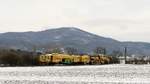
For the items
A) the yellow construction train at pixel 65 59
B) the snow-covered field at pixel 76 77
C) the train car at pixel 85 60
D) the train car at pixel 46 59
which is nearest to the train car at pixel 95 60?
the yellow construction train at pixel 65 59

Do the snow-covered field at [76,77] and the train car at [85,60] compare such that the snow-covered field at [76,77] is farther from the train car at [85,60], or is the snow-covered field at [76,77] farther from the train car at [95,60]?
the train car at [95,60]

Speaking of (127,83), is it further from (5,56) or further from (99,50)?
(99,50)

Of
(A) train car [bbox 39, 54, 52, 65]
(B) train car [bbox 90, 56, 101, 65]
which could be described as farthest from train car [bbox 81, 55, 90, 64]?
(A) train car [bbox 39, 54, 52, 65]

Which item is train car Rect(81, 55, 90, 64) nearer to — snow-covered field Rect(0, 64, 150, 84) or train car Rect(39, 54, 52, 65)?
train car Rect(39, 54, 52, 65)

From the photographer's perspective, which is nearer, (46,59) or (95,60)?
(46,59)

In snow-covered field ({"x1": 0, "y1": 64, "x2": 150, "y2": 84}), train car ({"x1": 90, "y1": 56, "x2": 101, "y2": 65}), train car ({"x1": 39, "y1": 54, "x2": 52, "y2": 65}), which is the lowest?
train car ({"x1": 90, "y1": 56, "x2": 101, "y2": 65})

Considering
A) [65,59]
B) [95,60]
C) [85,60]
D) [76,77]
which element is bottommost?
[95,60]

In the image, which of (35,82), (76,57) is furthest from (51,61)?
(35,82)

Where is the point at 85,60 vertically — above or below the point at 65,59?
below

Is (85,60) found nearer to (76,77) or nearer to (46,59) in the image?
(46,59)

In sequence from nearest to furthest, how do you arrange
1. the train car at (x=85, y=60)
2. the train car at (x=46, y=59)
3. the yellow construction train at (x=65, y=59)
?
the train car at (x=46, y=59), the yellow construction train at (x=65, y=59), the train car at (x=85, y=60)

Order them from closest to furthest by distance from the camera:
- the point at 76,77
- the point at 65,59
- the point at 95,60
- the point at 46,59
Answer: the point at 76,77 → the point at 46,59 → the point at 65,59 → the point at 95,60

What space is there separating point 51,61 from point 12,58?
9.85 m

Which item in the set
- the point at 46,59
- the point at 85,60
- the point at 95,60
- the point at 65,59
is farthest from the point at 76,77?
the point at 95,60
